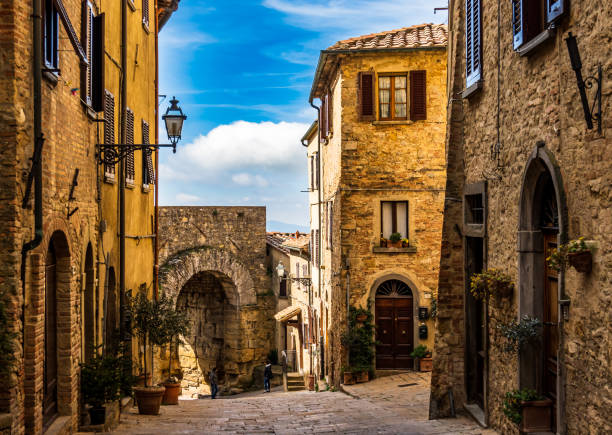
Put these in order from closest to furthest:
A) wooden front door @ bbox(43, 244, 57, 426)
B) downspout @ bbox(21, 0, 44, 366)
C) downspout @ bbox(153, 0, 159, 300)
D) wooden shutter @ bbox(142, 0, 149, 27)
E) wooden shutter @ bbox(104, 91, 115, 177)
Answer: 1. downspout @ bbox(21, 0, 44, 366)
2. wooden front door @ bbox(43, 244, 57, 426)
3. wooden shutter @ bbox(104, 91, 115, 177)
4. wooden shutter @ bbox(142, 0, 149, 27)
5. downspout @ bbox(153, 0, 159, 300)

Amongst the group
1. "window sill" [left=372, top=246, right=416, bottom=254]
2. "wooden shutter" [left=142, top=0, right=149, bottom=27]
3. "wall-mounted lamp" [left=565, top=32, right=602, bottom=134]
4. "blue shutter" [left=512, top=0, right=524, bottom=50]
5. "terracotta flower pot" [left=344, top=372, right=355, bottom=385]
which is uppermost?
"wooden shutter" [left=142, top=0, right=149, bottom=27]

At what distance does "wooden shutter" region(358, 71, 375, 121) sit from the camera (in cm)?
1766

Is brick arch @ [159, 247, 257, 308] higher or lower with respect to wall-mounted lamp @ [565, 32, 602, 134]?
lower

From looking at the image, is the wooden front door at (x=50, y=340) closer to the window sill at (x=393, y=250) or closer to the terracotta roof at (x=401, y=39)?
the window sill at (x=393, y=250)

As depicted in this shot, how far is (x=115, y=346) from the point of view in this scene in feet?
39.7

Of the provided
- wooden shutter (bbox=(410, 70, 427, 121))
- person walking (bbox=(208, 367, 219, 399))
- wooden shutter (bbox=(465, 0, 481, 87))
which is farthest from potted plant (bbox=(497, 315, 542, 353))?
person walking (bbox=(208, 367, 219, 399))

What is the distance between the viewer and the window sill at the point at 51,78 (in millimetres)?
7309

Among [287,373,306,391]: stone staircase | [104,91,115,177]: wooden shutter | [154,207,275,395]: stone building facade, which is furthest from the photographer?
[154,207,275,395]: stone building facade

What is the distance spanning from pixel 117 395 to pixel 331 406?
535 cm

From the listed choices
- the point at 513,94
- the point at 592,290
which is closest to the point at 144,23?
the point at 513,94

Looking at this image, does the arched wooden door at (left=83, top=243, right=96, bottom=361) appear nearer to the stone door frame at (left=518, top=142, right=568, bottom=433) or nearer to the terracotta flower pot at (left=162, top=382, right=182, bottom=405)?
the terracotta flower pot at (left=162, top=382, right=182, bottom=405)

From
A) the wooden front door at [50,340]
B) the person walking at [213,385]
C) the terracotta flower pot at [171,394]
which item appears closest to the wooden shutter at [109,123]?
the wooden front door at [50,340]

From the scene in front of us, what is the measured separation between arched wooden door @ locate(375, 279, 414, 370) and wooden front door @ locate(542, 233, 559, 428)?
10404mm

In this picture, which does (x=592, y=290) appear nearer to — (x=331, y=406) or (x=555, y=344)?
(x=555, y=344)
